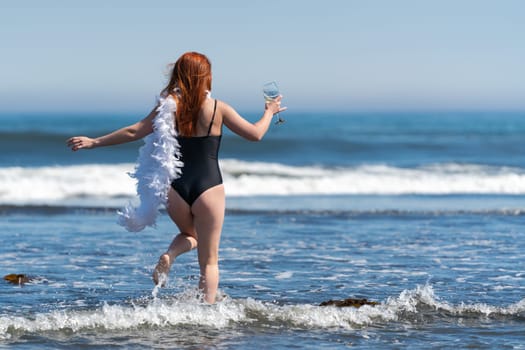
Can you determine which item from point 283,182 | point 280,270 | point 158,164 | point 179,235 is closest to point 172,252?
point 179,235

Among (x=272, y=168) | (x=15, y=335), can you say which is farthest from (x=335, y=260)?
(x=272, y=168)

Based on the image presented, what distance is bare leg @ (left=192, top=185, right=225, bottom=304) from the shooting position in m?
6.09

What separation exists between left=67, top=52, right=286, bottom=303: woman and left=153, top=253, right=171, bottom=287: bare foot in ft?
1.01

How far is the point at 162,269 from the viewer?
20.7ft

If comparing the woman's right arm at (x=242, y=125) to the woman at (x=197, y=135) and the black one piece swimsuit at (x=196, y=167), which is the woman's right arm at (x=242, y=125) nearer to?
the woman at (x=197, y=135)

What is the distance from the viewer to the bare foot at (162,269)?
6277 mm

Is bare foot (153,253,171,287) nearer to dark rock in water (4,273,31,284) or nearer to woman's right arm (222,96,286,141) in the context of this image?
woman's right arm (222,96,286,141)

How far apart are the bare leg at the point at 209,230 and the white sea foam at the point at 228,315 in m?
0.21

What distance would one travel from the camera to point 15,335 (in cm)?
604

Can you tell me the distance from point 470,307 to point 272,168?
1879 cm

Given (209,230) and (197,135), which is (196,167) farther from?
(209,230)

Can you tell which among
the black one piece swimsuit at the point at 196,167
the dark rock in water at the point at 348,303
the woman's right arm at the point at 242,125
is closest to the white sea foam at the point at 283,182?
the dark rock in water at the point at 348,303

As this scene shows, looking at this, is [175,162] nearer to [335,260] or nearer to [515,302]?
[515,302]

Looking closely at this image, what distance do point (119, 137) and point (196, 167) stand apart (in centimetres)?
59
